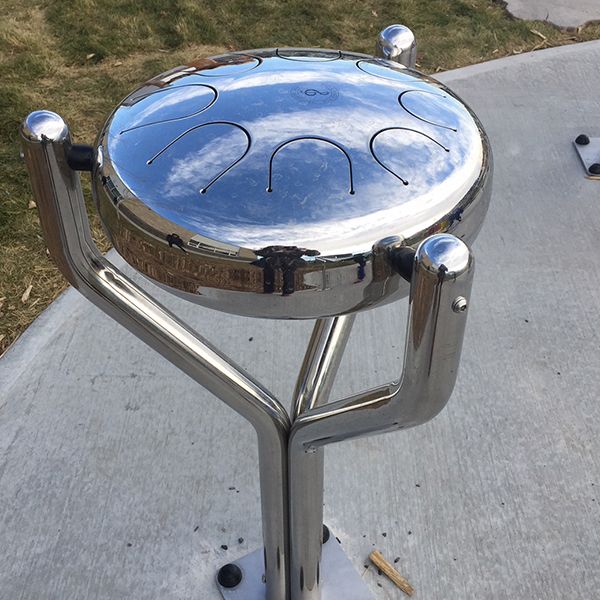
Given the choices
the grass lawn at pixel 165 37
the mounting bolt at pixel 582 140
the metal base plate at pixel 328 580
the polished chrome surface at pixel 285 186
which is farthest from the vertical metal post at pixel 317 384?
the grass lawn at pixel 165 37

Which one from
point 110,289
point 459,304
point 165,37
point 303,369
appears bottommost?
point 165,37

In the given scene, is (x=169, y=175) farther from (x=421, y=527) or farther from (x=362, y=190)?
(x=421, y=527)

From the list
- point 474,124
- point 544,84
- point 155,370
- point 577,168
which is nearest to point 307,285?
point 474,124

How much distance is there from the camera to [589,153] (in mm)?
3217

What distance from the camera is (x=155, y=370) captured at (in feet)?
7.72

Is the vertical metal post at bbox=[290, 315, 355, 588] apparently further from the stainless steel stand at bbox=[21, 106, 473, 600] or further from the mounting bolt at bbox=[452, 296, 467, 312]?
the mounting bolt at bbox=[452, 296, 467, 312]

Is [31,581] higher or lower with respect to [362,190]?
lower

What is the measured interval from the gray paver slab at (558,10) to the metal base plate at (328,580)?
391cm

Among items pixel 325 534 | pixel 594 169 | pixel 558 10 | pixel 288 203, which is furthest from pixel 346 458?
pixel 558 10

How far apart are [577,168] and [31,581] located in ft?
8.88

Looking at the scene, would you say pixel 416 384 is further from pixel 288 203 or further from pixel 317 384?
pixel 317 384

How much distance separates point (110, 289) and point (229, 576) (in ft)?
3.02

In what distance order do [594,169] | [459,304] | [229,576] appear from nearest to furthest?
Result: [459,304]
[229,576]
[594,169]

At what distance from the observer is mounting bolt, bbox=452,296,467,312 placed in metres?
0.91
